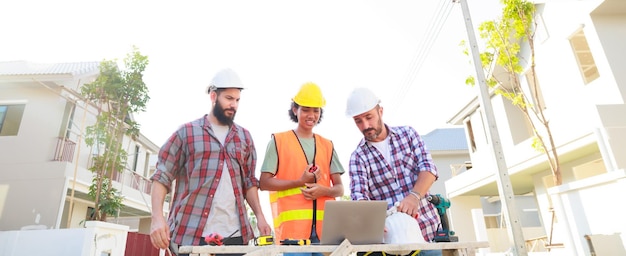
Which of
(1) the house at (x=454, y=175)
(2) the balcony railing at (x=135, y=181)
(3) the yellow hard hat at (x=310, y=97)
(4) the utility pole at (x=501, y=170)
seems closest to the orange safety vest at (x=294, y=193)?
(3) the yellow hard hat at (x=310, y=97)

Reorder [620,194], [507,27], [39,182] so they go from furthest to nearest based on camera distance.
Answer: [39,182] → [507,27] → [620,194]

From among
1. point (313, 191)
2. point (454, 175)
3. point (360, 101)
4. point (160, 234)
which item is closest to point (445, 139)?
point (454, 175)

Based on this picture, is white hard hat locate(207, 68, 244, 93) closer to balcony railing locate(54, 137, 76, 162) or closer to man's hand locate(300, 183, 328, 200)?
man's hand locate(300, 183, 328, 200)

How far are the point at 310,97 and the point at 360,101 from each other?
0.38 m

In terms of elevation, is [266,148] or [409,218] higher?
[266,148]

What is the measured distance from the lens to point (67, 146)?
35.3ft

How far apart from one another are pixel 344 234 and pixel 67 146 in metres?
11.8

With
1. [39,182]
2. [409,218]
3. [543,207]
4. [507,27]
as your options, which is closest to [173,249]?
[409,218]

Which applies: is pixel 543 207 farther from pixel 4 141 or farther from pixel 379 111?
pixel 4 141

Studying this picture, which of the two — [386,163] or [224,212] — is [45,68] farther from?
[386,163]

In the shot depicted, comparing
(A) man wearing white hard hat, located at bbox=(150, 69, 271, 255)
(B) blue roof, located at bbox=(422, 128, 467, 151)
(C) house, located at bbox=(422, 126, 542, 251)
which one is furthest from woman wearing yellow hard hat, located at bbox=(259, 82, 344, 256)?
(B) blue roof, located at bbox=(422, 128, 467, 151)

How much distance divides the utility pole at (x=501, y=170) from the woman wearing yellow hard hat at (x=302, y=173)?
397 cm

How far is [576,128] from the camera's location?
773cm

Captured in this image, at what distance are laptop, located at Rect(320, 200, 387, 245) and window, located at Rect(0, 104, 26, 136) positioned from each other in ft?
41.6
